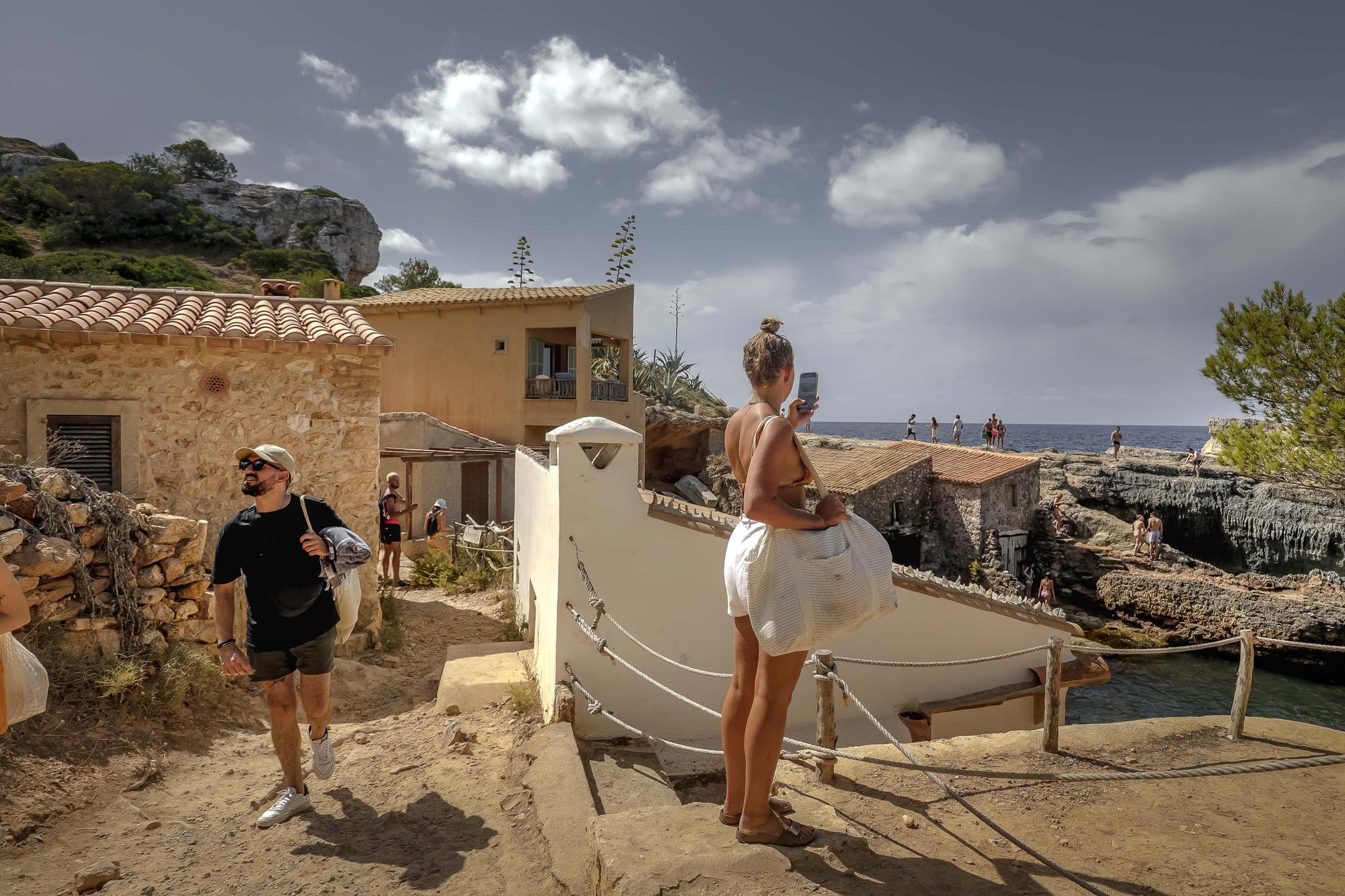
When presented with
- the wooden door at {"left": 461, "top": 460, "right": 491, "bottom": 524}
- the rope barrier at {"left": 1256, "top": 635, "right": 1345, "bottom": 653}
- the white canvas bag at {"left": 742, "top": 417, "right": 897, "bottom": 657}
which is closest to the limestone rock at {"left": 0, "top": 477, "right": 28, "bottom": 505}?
the white canvas bag at {"left": 742, "top": 417, "right": 897, "bottom": 657}

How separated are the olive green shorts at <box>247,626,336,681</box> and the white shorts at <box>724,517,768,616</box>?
2383mm

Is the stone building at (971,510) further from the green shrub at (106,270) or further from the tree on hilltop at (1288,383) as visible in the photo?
the green shrub at (106,270)

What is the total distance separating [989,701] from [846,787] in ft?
14.0

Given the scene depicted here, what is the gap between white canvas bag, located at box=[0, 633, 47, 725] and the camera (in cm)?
272

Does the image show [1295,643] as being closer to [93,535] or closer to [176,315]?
[93,535]

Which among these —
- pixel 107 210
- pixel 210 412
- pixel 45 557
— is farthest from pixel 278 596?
pixel 107 210

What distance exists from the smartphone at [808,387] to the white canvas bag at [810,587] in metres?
Result: 0.26

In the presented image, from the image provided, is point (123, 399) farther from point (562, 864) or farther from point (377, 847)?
point (562, 864)

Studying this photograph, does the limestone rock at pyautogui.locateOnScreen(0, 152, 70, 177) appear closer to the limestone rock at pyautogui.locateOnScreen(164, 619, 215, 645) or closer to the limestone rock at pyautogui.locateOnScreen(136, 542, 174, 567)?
the limestone rock at pyautogui.locateOnScreen(136, 542, 174, 567)

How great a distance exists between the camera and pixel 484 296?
2108cm

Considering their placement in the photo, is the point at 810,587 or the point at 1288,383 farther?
the point at 1288,383

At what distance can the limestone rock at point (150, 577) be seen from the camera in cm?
544

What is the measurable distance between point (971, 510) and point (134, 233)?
48.8 metres

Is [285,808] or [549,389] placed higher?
[549,389]
